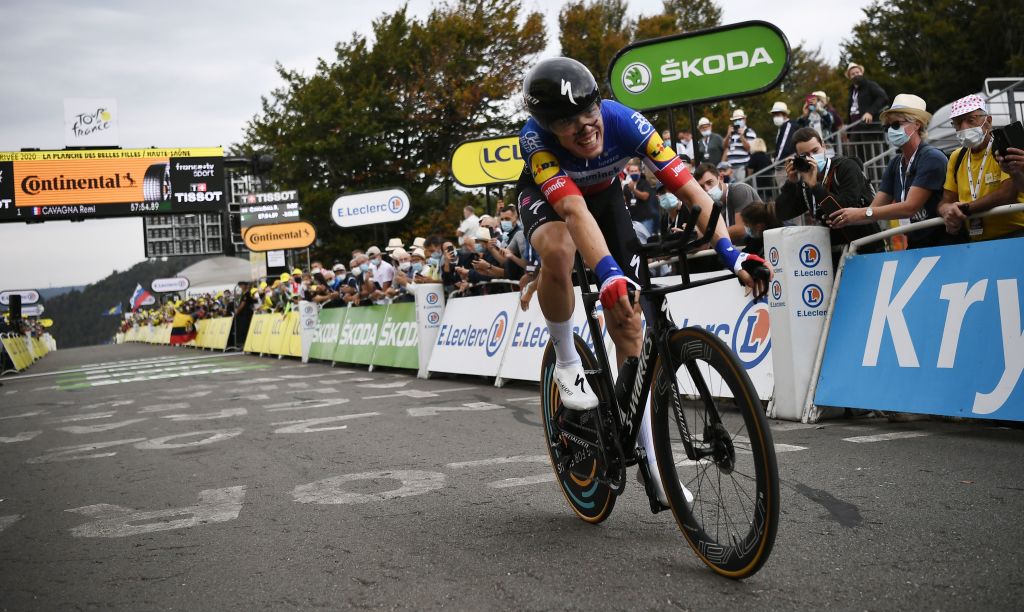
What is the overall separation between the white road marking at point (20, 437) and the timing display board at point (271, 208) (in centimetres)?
2903

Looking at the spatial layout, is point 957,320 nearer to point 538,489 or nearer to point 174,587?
point 538,489

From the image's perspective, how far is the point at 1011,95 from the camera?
13.2 m

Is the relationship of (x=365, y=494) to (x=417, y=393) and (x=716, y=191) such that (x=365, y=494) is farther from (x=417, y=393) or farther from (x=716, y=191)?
(x=417, y=393)

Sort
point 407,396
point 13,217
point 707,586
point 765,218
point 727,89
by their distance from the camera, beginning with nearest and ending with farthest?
point 707,586 < point 765,218 < point 727,89 < point 407,396 < point 13,217

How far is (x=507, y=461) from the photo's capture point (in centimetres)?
595

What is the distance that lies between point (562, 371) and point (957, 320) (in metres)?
3.27

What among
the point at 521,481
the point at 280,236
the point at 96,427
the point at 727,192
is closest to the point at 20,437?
the point at 96,427

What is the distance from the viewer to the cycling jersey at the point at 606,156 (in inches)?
146

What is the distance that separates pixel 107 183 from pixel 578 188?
38.2 m

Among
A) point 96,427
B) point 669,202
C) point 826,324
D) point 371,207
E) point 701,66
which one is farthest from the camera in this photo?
point 371,207

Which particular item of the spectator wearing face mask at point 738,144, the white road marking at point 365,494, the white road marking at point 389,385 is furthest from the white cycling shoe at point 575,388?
the spectator wearing face mask at point 738,144

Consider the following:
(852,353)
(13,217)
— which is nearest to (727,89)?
(852,353)

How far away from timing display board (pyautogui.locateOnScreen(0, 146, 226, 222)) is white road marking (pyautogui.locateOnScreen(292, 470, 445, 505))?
34315 mm

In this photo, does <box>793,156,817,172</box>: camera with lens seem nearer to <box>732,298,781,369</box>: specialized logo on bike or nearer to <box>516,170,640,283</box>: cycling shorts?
<box>732,298,781,369</box>: specialized logo on bike
